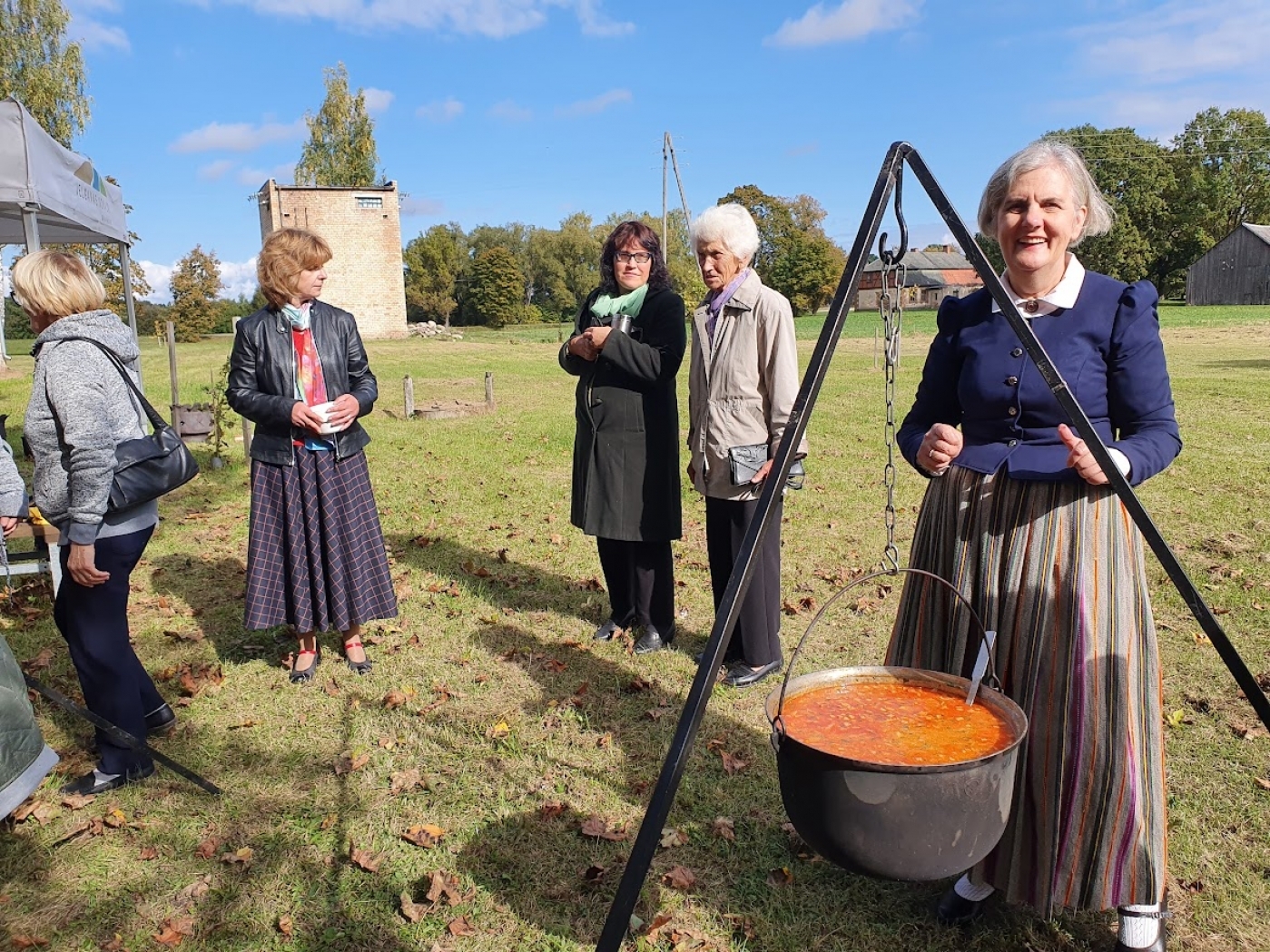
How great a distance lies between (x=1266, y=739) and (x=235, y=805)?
4.16m

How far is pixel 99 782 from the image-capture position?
350 cm

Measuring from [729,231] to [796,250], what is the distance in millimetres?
66977

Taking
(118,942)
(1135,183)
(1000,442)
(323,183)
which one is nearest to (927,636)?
(1000,442)

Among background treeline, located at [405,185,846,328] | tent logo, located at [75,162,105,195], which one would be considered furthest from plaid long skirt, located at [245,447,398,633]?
background treeline, located at [405,185,846,328]

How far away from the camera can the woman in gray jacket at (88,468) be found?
3150 mm

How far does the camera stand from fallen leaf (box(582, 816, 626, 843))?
3230mm

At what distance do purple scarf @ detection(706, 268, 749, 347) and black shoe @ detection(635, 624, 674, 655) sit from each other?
1.61 meters

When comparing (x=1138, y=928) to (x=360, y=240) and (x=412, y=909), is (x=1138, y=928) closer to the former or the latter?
(x=412, y=909)

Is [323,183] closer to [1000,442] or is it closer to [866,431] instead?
[866,431]

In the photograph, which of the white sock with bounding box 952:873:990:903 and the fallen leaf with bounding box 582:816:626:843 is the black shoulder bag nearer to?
the fallen leaf with bounding box 582:816:626:843

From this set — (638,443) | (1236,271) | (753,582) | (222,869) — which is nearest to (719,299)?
(638,443)

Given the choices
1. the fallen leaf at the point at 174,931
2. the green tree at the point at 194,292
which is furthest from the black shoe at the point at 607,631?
the green tree at the point at 194,292

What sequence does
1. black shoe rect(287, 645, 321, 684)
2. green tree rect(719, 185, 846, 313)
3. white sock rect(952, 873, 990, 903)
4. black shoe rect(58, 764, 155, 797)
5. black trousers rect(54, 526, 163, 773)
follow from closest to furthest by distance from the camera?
white sock rect(952, 873, 990, 903) < black trousers rect(54, 526, 163, 773) < black shoe rect(58, 764, 155, 797) < black shoe rect(287, 645, 321, 684) < green tree rect(719, 185, 846, 313)

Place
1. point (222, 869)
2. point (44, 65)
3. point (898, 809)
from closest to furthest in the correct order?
point (898, 809)
point (222, 869)
point (44, 65)
